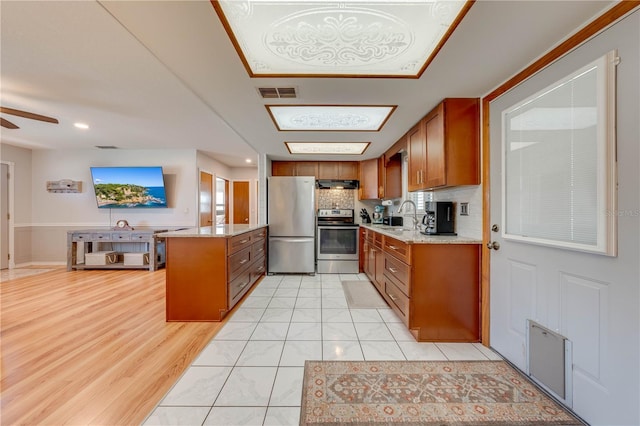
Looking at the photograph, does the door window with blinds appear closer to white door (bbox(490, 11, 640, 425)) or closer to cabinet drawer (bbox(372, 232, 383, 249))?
white door (bbox(490, 11, 640, 425))

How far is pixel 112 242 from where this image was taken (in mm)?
4617

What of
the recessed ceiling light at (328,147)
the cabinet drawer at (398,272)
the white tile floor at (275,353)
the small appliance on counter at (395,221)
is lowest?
the white tile floor at (275,353)

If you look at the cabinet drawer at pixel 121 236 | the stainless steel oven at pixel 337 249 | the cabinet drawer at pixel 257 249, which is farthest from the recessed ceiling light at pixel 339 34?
the cabinet drawer at pixel 121 236

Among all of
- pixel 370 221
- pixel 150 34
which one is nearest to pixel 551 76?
pixel 150 34

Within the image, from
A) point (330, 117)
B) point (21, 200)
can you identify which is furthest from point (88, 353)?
point (21, 200)

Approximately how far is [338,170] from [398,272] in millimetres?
2811

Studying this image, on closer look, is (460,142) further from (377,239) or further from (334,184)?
(334,184)

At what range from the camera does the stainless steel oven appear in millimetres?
4320

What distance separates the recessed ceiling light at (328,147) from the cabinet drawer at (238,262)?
1776 millimetres

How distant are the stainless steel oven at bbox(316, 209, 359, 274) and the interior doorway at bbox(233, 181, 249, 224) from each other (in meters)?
3.59

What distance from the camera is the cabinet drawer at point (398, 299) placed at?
86.6 inches

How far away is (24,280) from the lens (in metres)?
3.81

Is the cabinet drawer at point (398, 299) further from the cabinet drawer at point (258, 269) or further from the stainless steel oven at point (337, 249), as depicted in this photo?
the cabinet drawer at point (258, 269)

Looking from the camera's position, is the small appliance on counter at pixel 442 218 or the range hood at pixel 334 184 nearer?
the small appliance on counter at pixel 442 218
